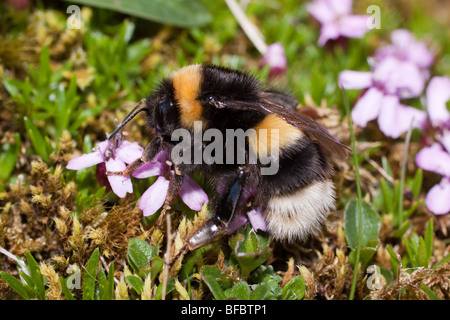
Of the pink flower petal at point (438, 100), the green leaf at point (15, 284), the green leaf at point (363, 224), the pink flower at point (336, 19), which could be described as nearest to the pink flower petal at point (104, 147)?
the green leaf at point (15, 284)

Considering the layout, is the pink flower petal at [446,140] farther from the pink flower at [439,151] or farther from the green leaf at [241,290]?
the green leaf at [241,290]

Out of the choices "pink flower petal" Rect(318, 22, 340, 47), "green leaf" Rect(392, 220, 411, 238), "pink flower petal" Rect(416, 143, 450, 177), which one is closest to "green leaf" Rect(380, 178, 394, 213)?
"green leaf" Rect(392, 220, 411, 238)

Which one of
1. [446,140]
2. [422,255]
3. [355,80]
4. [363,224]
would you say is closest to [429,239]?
[422,255]

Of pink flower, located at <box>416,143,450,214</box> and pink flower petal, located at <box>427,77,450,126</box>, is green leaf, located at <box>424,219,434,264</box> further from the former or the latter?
pink flower petal, located at <box>427,77,450,126</box>

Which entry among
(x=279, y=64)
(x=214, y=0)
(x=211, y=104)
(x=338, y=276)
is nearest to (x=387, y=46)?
(x=279, y=64)

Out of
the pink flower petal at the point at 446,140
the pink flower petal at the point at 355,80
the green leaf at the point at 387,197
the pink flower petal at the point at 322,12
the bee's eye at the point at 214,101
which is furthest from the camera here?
the pink flower petal at the point at 322,12
